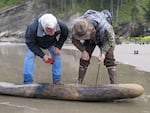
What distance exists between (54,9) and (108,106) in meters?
81.1

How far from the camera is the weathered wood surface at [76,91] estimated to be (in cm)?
748

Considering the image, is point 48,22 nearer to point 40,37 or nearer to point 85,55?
point 40,37

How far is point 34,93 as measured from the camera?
26.2 ft

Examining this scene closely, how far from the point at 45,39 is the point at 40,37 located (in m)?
0.19

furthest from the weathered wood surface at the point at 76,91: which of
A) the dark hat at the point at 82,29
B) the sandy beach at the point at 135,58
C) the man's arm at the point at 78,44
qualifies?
the sandy beach at the point at 135,58

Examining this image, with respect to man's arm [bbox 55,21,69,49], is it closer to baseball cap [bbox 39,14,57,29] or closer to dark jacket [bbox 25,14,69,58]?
dark jacket [bbox 25,14,69,58]

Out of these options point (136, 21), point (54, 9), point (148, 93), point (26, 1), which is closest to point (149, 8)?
point (136, 21)

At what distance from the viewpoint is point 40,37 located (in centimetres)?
807

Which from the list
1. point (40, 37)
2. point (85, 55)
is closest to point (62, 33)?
point (40, 37)

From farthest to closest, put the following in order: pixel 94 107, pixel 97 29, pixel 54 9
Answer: pixel 54 9
pixel 97 29
pixel 94 107

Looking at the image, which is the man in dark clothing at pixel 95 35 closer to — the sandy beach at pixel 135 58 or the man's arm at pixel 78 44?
the man's arm at pixel 78 44

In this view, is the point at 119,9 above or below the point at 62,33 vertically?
above

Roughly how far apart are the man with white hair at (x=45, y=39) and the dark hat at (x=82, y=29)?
0.39 m

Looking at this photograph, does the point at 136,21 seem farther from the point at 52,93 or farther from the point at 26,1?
the point at 52,93
